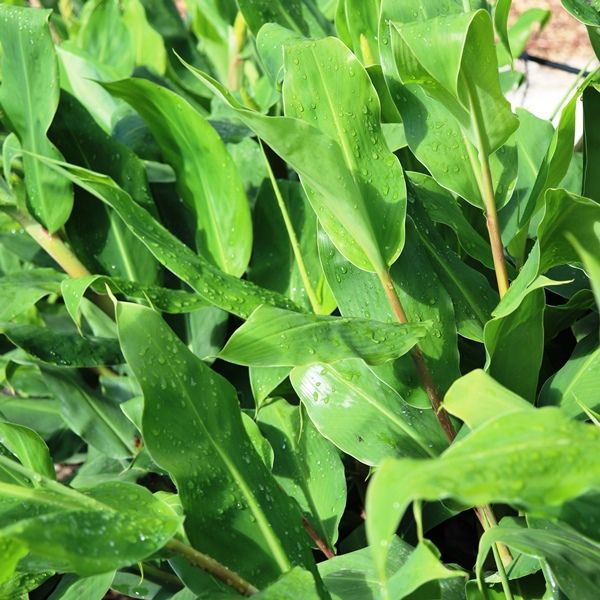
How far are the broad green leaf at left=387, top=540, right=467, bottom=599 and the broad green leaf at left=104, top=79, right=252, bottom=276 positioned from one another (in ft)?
1.63

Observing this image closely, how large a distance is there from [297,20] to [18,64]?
435 mm

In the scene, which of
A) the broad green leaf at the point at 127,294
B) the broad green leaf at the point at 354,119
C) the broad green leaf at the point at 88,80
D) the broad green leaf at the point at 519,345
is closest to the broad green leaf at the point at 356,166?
the broad green leaf at the point at 354,119

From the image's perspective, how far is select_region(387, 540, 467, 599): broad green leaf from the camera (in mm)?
505

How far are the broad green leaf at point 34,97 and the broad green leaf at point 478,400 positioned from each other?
58cm

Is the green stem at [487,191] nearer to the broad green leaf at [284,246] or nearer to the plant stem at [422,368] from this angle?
the plant stem at [422,368]

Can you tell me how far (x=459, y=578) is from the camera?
28.5 inches

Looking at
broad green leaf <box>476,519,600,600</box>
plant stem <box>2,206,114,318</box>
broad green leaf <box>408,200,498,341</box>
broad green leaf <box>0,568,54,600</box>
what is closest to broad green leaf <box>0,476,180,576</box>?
broad green leaf <box>0,568,54,600</box>

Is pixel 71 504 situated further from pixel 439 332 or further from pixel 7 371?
pixel 7 371

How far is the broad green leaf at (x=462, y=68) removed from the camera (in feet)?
1.93

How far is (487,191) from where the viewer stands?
72 centimetres

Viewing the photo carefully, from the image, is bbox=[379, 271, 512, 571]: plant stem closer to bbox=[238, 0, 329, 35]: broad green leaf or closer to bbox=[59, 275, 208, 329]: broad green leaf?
bbox=[59, 275, 208, 329]: broad green leaf

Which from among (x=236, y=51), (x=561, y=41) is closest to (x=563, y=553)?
(x=236, y=51)

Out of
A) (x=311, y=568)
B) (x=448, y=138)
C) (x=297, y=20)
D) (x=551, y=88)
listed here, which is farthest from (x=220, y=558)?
(x=551, y=88)

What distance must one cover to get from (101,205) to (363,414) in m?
0.46
